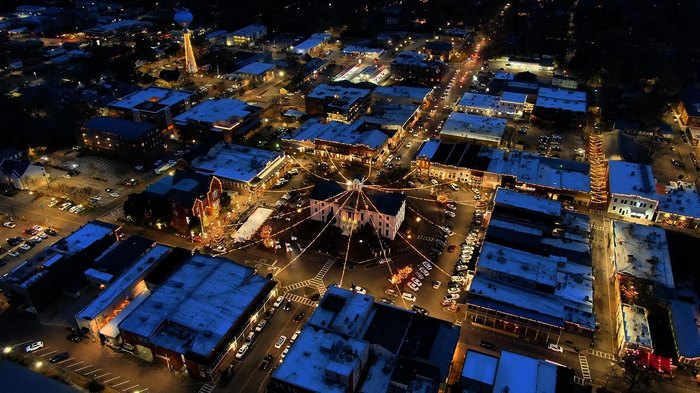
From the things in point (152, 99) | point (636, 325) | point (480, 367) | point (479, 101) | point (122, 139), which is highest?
point (152, 99)

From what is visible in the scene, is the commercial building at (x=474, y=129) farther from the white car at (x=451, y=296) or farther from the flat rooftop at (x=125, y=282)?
the flat rooftop at (x=125, y=282)

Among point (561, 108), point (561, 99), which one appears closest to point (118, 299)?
point (561, 108)

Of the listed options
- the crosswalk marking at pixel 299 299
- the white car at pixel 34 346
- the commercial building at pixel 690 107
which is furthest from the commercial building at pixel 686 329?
the white car at pixel 34 346

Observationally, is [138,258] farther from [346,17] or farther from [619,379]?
[346,17]

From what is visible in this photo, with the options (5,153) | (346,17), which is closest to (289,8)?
(346,17)

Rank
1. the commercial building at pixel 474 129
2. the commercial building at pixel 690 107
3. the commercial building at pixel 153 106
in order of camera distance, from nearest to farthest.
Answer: the commercial building at pixel 474 129 → the commercial building at pixel 153 106 → the commercial building at pixel 690 107

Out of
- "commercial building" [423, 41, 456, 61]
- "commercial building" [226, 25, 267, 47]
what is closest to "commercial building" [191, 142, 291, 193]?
"commercial building" [423, 41, 456, 61]

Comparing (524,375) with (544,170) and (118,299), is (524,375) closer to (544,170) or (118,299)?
(118,299)
